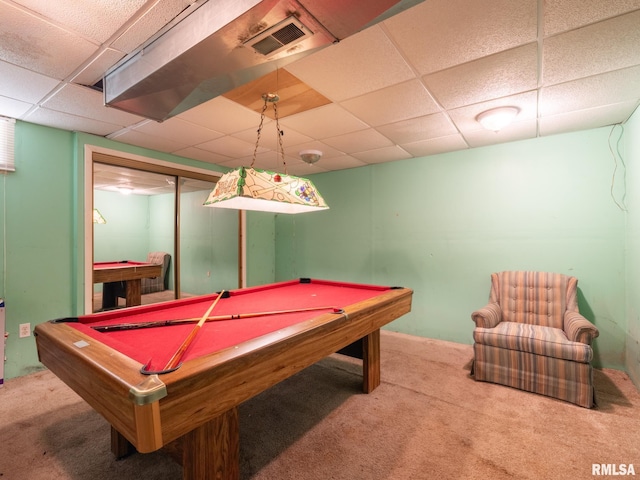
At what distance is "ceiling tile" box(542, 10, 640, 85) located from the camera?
154 centimetres

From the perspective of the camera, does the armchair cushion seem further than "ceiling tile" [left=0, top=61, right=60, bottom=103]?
Yes

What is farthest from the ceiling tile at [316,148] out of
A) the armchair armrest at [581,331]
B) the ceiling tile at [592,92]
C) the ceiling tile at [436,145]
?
the armchair armrest at [581,331]

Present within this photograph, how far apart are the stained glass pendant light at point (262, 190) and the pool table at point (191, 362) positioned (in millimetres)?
784

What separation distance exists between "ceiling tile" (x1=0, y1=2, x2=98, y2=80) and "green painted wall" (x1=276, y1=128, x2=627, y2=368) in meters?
3.46

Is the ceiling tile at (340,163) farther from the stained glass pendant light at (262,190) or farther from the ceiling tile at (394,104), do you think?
the stained glass pendant light at (262,190)

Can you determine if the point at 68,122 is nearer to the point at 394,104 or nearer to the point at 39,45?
the point at 39,45

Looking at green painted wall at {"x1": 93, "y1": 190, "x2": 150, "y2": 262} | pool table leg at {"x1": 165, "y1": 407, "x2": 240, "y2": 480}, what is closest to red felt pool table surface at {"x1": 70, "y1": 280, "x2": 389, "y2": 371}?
pool table leg at {"x1": 165, "y1": 407, "x2": 240, "y2": 480}

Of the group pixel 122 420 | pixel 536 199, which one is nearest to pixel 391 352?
pixel 536 199

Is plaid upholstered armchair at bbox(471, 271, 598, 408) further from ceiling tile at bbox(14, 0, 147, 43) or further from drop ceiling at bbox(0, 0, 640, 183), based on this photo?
ceiling tile at bbox(14, 0, 147, 43)

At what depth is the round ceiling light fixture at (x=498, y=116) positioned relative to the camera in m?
2.49

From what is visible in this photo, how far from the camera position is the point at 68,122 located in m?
2.84

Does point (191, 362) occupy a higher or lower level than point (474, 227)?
lower

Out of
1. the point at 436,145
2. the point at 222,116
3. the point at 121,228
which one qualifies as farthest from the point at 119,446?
the point at 121,228

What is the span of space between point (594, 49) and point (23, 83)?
3.71 metres
